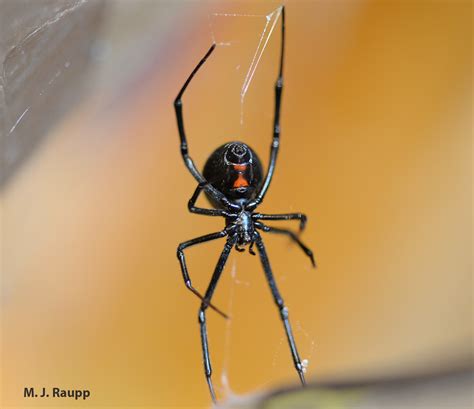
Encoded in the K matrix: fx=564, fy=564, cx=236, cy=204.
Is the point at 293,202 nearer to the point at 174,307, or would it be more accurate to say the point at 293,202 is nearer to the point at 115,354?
the point at 174,307

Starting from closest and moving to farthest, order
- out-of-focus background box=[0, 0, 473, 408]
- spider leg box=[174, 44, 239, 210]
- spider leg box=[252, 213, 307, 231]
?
1. spider leg box=[174, 44, 239, 210]
2. spider leg box=[252, 213, 307, 231]
3. out-of-focus background box=[0, 0, 473, 408]

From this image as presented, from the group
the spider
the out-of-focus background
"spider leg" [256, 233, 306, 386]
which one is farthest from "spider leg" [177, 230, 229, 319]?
the out-of-focus background

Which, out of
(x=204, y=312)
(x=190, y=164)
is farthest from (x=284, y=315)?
(x=190, y=164)

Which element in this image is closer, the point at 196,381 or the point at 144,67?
the point at 196,381

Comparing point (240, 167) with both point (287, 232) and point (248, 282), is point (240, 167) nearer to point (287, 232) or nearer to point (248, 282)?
point (287, 232)

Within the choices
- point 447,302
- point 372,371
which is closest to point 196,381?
point 372,371

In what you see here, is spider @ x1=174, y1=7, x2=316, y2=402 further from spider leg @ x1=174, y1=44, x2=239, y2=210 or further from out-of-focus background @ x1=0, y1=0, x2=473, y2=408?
out-of-focus background @ x1=0, y1=0, x2=473, y2=408

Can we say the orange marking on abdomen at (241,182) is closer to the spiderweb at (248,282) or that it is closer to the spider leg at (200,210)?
the spider leg at (200,210)
